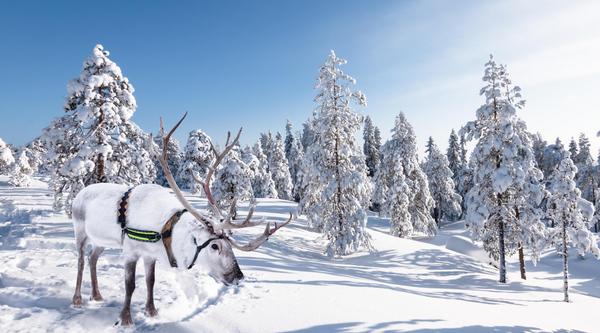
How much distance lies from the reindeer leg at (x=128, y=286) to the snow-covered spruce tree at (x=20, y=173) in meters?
59.8

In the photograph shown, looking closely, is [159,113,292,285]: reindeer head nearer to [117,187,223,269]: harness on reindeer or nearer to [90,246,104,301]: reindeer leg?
[117,187,223,269]: harness on reindeer

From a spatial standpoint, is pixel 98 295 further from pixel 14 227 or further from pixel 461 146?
pixel 461 146

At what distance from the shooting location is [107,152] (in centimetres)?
1518

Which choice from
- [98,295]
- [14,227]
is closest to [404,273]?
[98,295]

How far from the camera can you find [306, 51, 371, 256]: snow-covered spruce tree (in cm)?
2217

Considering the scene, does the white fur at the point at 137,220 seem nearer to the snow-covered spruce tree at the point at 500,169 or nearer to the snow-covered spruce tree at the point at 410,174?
the snow-covered spruce tree at the point at 500,169

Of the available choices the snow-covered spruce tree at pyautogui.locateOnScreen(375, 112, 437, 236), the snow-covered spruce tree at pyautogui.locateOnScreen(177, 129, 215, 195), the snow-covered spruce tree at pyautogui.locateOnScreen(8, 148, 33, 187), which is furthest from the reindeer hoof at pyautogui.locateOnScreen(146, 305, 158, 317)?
the snow-covered spruce tree at pyautogui.locateOnScreen(8, 148, 33, 187)

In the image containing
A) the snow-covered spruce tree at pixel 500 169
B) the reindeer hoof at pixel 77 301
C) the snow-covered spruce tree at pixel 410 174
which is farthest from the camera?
the snow-covered spruce tree at pixel 410 174

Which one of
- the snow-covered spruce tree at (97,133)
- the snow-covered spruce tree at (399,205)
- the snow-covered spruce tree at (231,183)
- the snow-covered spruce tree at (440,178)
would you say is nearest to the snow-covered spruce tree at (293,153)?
the snow-covered spruce tree at (440,178)

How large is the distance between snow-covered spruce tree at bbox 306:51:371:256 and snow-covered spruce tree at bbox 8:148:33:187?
50.3 m

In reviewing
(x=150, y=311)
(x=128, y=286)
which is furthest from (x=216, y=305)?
(x=128, y=286)

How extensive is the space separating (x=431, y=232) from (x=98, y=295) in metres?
44.0

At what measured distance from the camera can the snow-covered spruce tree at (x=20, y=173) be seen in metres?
51.4

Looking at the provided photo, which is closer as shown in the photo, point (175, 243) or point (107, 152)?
point (175, 243)
